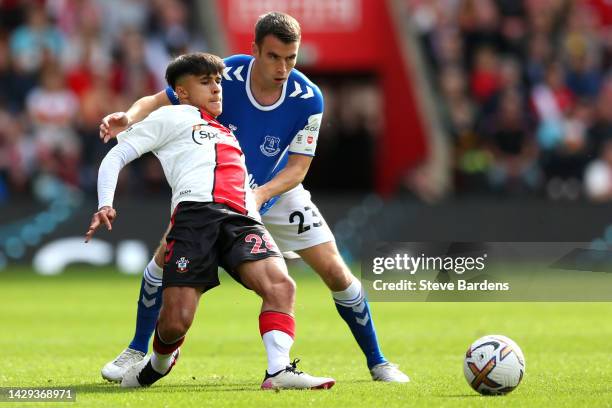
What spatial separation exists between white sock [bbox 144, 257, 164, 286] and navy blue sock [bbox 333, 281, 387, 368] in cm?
119

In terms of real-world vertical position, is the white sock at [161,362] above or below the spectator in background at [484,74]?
above

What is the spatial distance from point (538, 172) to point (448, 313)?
6090 mm

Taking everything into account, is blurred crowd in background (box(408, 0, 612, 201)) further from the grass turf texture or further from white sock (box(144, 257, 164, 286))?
white sock (box(144, 257, 164, 286))

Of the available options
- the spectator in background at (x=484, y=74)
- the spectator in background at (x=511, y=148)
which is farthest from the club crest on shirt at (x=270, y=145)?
the spectator in background at (x=484, y=74)

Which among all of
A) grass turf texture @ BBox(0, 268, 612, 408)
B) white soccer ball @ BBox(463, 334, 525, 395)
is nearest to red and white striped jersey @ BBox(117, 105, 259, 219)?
grass turf texture @ BBox(0, 268, 612, 408)

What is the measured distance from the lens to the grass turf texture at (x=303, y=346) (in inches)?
291

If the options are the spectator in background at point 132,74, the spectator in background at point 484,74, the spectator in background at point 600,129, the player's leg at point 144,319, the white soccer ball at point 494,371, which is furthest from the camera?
the spectator in background at point 484,74

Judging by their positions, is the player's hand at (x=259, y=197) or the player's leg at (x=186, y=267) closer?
the player's leg at (x=186, y=267)

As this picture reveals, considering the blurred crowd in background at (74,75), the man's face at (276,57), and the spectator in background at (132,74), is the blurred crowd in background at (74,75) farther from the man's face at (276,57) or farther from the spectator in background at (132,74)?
the man's face at (276,57)

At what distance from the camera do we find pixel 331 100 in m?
23.0

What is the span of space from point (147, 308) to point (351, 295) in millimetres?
1368

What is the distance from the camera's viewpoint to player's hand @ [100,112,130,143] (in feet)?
25.2

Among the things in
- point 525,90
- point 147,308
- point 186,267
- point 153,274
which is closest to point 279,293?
point 186,267

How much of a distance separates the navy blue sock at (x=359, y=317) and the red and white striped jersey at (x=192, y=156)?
122 cm
